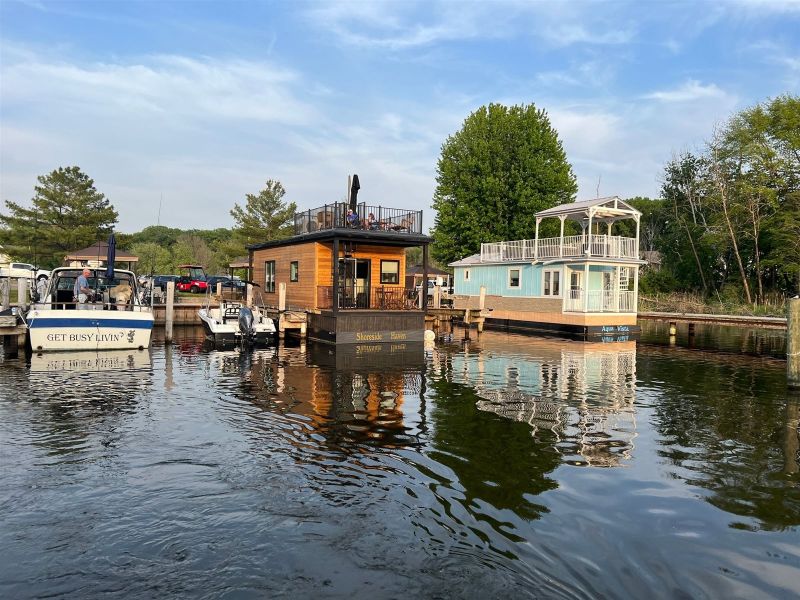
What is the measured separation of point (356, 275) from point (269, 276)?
7983 mm

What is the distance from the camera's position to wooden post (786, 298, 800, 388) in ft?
54.6

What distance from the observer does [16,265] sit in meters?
43.4

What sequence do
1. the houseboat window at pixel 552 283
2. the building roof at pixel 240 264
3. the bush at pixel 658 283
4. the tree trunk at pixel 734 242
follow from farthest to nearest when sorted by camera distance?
1. the bush at pixel 658 283
2. the tree trunk at pixel 734 242
3. the building roof at pixel 240 264
4. the houseboat window at pixel 552 283

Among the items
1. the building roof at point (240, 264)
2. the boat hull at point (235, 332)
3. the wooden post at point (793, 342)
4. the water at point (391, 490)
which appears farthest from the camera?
the building roof at point (240, 264)

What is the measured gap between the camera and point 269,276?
32750mm

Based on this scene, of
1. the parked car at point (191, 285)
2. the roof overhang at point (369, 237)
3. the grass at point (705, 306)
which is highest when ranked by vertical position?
the roof overhang at point (369, 237)

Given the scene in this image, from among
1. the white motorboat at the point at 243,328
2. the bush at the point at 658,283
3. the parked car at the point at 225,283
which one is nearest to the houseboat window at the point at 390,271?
the white motorboat at the point at 243,328

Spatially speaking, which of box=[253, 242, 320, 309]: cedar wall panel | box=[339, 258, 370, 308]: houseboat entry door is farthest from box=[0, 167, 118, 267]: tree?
box=[339, 258, 370, 308]: houseboat entry door

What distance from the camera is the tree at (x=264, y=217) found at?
64.2 meters

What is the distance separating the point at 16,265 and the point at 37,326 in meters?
28.5

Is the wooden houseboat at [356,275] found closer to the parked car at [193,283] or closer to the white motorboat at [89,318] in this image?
the white motorboat at [89,318]

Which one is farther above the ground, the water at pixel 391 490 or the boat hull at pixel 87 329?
the boat hull at pixel 87 329

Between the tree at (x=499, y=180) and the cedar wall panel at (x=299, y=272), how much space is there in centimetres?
2200

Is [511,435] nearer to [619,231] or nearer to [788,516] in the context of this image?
[788,516]
